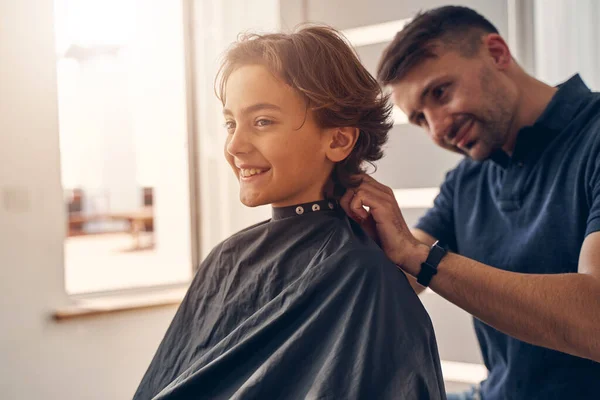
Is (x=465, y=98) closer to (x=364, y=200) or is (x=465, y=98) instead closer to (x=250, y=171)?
(x=364, y=200)

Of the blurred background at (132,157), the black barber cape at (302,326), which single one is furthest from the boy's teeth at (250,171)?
the blurred background at (132,157)

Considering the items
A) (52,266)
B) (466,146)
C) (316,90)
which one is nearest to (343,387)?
(316,90)

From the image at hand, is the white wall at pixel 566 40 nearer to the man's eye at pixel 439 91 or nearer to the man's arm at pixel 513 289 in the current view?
the man's eye at pixel 439 91

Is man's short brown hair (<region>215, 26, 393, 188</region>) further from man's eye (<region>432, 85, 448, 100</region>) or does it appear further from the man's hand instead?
man's eye (<region>432, 85, 448, 100</region>)

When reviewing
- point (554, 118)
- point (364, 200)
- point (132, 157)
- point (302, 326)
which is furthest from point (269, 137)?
point (132, 157)

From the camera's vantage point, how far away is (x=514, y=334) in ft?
4.62

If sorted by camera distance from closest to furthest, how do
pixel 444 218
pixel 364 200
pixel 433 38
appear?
pixel 364 200, pixel 433 38, pixel 444 218

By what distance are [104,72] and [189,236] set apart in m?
0.91

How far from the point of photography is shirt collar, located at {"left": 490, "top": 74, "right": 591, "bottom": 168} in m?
1.67

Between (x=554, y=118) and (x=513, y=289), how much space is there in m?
0.55

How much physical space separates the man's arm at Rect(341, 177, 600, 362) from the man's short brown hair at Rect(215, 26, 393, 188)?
0.35ft

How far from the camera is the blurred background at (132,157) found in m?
2.22

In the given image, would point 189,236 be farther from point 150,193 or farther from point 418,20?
point 418,20

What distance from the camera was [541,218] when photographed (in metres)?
1.63
